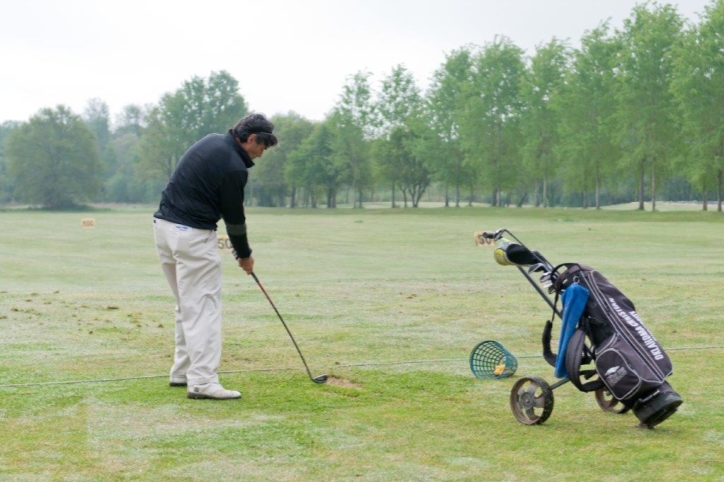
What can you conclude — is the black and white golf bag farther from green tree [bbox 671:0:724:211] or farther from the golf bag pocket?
green tree [bbox 671:0:724:211]

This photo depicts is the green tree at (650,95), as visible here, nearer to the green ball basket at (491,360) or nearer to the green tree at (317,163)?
the green tree at (317,163)

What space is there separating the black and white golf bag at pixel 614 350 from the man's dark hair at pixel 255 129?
266 cm

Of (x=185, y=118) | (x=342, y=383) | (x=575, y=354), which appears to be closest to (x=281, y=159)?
(x=185, y=118)

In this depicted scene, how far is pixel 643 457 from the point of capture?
588 centimetres

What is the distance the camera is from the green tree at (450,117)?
99.7m

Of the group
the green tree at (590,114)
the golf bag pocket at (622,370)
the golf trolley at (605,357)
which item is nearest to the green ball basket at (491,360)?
the golf trolley at (605,357)

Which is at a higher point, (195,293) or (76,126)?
(76,126)

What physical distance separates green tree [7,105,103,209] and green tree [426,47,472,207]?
55.2 m

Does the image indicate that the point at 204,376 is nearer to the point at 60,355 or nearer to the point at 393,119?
the point at 60,355

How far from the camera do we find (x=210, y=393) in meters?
7.71

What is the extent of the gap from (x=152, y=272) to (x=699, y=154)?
5350cm

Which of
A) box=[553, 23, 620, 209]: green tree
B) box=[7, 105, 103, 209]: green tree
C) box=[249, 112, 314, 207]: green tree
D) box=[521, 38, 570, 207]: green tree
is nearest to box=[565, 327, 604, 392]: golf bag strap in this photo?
box=[553, 23, 620, 209]: green tree

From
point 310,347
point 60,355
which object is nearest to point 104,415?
point 60,355

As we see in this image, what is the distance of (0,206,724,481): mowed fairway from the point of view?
19.0 feet
